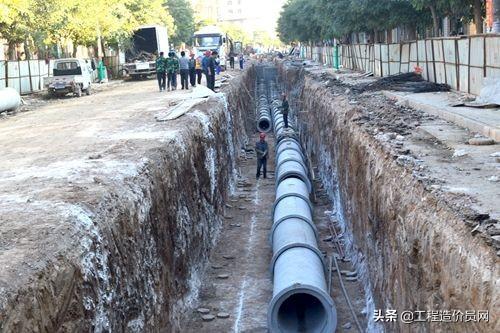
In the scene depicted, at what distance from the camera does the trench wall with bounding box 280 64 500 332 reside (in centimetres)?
507

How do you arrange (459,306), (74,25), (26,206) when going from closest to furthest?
(459,306), (26,206), (74,25)

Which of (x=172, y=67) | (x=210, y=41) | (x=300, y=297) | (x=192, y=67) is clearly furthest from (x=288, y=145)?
(x=210, y=41)

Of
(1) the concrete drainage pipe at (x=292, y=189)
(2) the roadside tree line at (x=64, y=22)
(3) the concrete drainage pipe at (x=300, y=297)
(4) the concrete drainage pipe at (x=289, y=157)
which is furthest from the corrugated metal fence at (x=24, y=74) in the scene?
(3) the concrete drainage pipe at (x=300, y=297)

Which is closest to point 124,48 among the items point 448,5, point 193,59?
point 193,59

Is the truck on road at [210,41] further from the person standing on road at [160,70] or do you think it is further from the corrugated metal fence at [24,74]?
the person standing on road at [160,70]

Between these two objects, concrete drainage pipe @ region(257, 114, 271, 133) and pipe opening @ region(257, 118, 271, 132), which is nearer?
concrete drainage pipe @ region(257, 114, 271, 133)

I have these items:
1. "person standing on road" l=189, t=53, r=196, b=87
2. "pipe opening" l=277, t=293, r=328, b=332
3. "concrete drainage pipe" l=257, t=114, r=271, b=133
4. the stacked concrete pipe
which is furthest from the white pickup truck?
"pipe opening" l=277, t=293, r=328, b=332

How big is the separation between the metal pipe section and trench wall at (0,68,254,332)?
998 cm

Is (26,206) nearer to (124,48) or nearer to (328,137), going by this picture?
(328,137)

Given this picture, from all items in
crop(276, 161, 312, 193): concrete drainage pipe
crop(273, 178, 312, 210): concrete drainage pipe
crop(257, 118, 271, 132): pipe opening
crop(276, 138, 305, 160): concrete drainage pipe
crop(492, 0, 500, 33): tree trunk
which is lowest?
crop(273, 178, 312, 210): concrete drainage pipe

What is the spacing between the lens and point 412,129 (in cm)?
1152

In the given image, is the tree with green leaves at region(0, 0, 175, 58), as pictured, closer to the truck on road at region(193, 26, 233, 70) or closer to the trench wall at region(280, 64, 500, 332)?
the truck on road at region(193, 26, 233, 70)

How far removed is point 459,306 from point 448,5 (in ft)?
53.9

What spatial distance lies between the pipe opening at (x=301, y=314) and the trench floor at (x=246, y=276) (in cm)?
53
